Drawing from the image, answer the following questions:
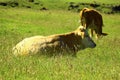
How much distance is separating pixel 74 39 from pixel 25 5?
45.3 metres

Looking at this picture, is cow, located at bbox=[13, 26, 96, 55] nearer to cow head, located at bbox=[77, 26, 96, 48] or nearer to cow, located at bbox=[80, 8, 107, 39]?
cow head, located at bbox=[77, 26, 96, 48]

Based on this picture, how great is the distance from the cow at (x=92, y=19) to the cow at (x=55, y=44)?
638cm

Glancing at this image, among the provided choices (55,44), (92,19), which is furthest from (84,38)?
(92,19)

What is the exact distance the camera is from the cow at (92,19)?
1945cm

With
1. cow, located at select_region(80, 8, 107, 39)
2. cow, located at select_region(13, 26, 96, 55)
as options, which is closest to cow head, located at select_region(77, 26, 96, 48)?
cow, located at select_region(13, 26, 96, 55)

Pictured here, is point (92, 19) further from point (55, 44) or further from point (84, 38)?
point (55, 44)

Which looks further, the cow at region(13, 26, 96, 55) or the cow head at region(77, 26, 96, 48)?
the cow head at region(77, 26, 96, 48)

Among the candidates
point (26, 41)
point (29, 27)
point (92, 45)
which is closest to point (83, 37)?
point (92, 45)

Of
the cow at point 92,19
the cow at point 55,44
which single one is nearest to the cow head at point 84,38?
the cow at point 55,44

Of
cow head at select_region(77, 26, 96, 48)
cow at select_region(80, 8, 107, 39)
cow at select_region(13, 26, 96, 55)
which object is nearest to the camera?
cow at select_region(13, 26, 96, 55)

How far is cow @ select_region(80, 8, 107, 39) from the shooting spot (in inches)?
766

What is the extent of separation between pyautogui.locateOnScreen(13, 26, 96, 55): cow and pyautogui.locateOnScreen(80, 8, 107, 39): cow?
20.9ft

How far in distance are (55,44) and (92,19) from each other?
8.17 m

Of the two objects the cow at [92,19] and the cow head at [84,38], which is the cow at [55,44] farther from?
the cow at [92,19]
